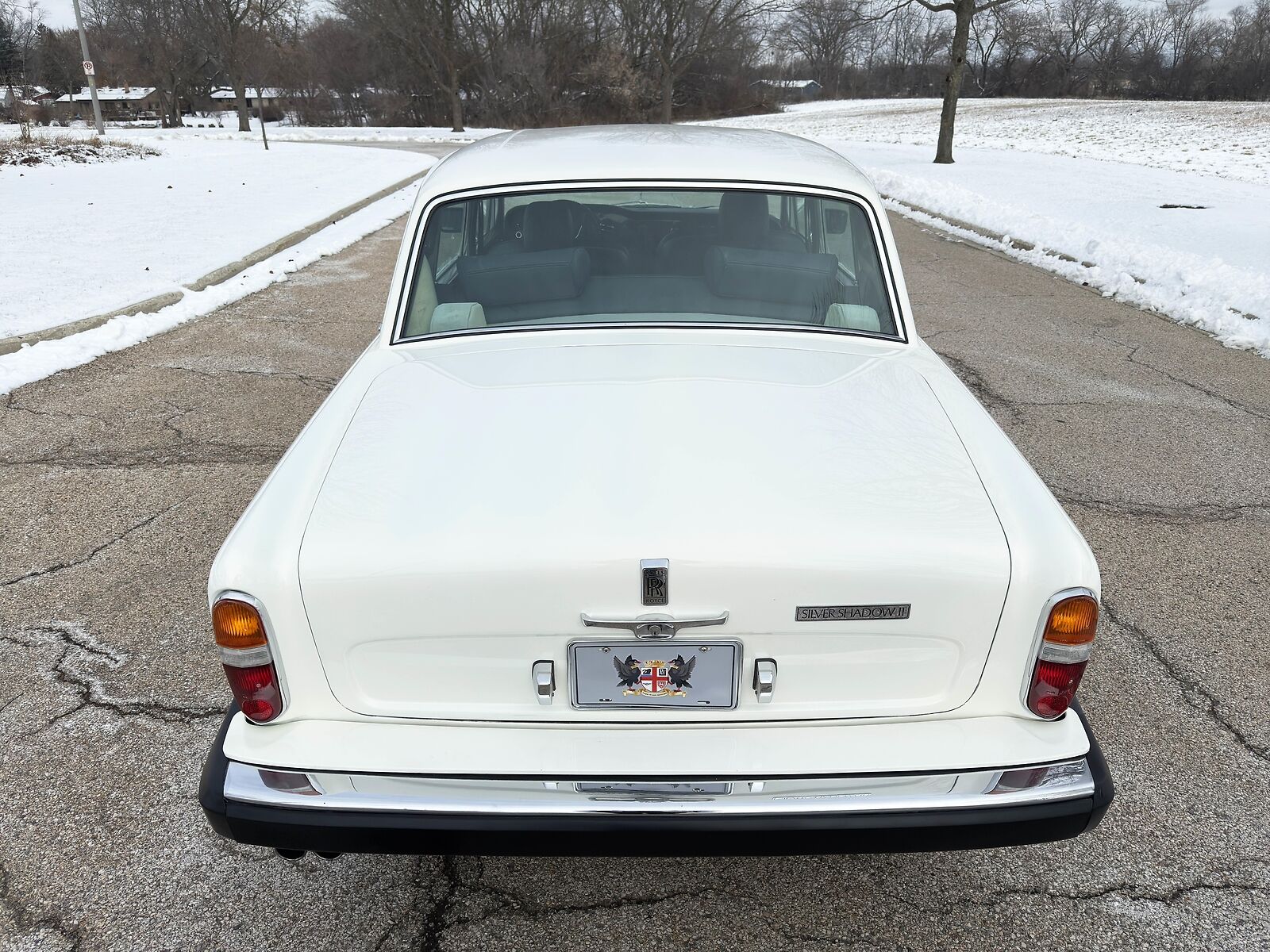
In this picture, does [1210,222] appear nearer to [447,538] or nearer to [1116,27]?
[447,538]

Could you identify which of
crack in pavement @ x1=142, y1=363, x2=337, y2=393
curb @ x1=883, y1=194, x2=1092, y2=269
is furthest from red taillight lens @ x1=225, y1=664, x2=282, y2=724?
curb @ x1=883, y1=194, x2=1092, y2=269

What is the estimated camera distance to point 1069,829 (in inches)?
73.8

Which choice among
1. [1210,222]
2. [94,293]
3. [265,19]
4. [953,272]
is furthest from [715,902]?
[265,19]

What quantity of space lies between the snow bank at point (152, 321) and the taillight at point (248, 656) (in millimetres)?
5364

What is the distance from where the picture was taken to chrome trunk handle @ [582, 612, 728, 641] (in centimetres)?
178

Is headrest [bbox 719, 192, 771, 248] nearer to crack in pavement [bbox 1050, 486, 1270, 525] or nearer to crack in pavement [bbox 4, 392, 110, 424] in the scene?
crack in pavement [bbox 1050, 486, 1270, 525]

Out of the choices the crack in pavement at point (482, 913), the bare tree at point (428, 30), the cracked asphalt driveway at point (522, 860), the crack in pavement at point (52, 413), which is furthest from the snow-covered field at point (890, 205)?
the bare tree at point (428, 30)

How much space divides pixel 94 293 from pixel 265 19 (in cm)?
4849

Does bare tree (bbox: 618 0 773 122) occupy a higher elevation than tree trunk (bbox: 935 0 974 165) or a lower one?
higher

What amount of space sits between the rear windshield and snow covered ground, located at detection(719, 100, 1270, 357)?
5769mm

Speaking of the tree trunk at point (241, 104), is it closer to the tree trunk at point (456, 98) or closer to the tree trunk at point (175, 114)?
the tree trunk at point (175, 114)

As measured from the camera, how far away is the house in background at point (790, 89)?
56688mm

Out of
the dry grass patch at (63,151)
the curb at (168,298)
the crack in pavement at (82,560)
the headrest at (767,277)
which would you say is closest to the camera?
the headrest at (767,277)

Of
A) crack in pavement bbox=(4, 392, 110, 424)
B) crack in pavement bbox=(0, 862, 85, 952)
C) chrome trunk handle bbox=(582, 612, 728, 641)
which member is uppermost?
chrome trunk handle bbox=(582, 612, 728, 641)
